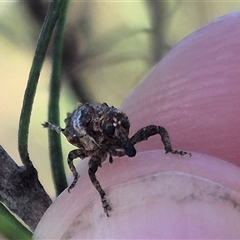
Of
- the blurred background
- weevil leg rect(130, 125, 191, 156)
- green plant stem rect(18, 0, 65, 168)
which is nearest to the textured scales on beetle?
weevil leg rect(130, 125, 191, 156)

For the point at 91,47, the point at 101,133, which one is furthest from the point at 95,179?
the point at 91,47

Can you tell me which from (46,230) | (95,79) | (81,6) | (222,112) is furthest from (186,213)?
(81,6)

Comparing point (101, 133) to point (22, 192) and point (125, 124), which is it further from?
point (22, 192)

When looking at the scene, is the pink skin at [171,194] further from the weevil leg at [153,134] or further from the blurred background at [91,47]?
the blurred background at [91,47]

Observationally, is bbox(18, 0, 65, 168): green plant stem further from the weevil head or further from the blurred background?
the blurred background

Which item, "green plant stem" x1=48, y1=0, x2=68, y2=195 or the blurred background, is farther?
the blurred background

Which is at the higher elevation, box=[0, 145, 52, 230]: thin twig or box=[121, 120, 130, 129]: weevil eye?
box=[121, 120, 130, 129]: weevil eye

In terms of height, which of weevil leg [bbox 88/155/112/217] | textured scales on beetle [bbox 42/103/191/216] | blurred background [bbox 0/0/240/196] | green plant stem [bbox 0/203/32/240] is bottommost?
green plant stem [bbox 0/203/32/240]
